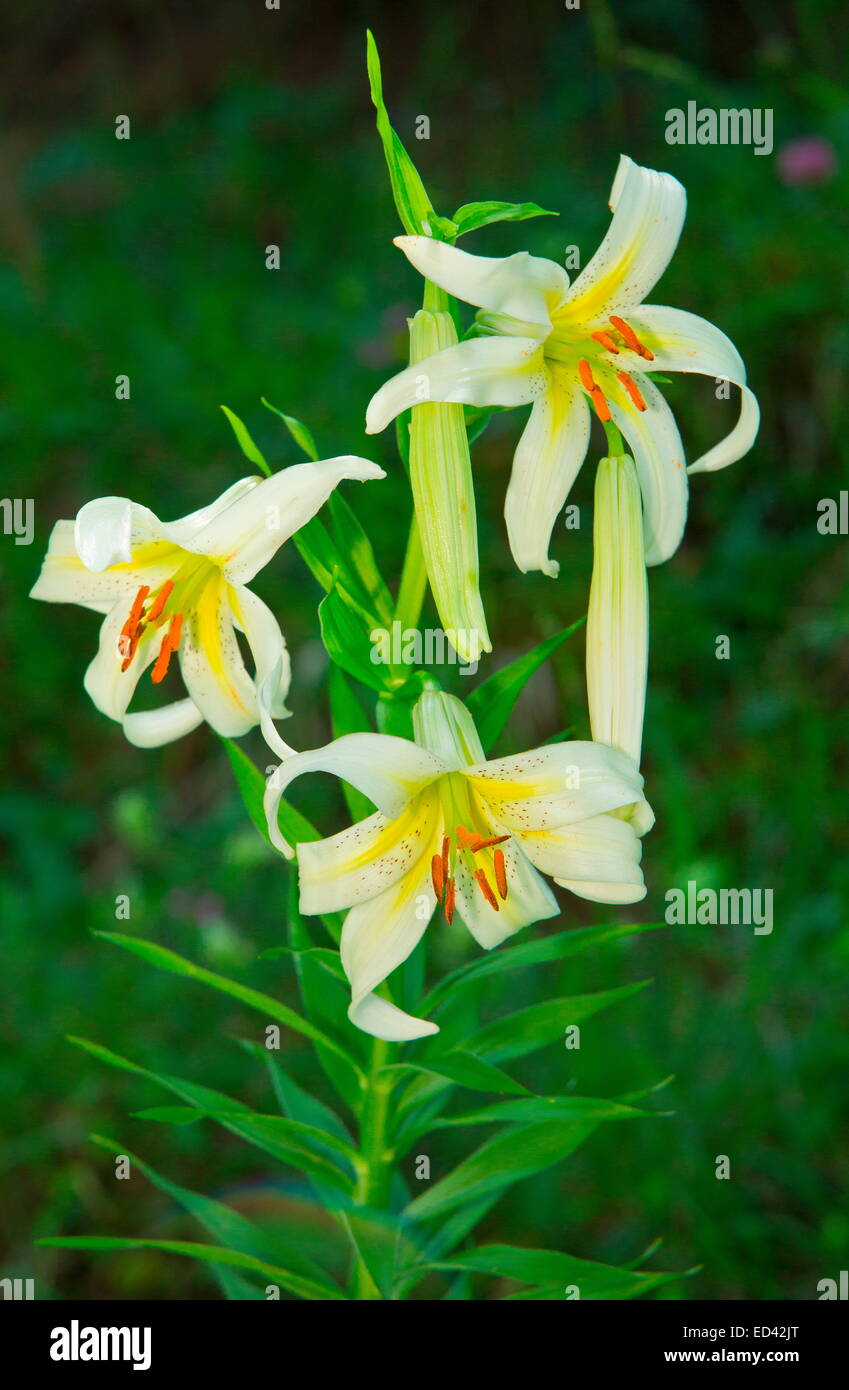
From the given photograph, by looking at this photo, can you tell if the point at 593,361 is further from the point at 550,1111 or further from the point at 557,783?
the point at 550,1111

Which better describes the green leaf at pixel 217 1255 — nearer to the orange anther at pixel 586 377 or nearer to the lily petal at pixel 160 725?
the lily petal at pixel 160 725

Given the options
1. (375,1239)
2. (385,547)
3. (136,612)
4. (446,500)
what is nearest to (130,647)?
(136,612)

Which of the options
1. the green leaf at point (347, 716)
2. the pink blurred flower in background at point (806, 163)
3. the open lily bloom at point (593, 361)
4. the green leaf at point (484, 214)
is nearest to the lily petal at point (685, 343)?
the open lily bloom at point (593, 361)

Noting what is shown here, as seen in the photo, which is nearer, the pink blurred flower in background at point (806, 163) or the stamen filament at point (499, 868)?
the stamen filament at point (499, 868)

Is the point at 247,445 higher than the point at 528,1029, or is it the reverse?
the point at 247,445

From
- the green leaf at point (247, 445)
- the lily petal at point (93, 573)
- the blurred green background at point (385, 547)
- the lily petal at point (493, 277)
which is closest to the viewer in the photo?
the lily petal at point (493, 277)

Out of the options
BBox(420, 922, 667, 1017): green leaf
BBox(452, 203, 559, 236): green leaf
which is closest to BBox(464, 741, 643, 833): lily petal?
BBox(420, 922, 667, 1017): green leaf

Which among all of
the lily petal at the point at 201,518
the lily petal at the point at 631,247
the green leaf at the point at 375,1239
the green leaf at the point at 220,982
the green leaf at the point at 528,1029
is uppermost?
the lily petal at the point at 631,247
